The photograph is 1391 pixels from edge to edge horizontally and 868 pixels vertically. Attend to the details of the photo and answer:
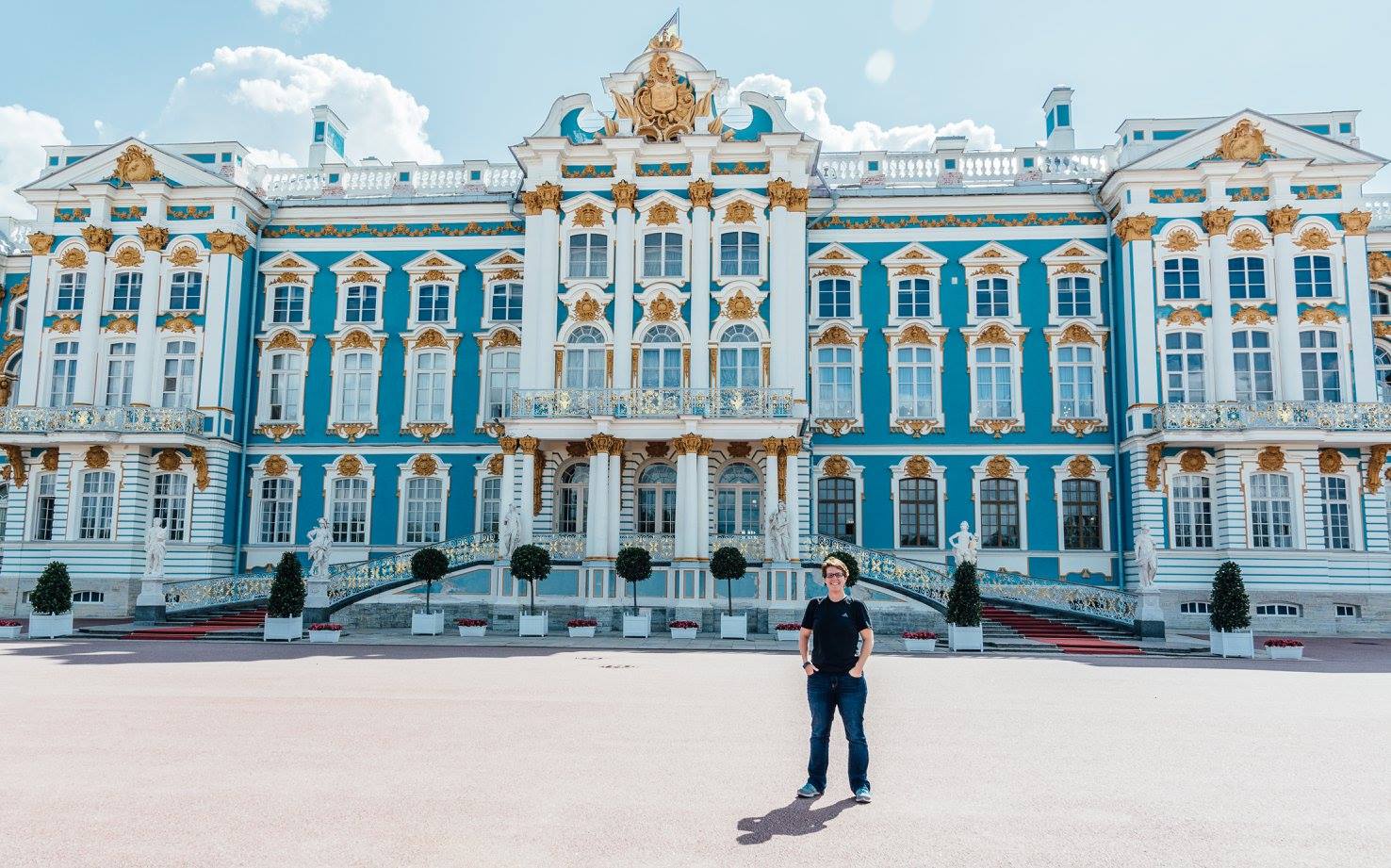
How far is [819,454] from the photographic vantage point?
105 feet

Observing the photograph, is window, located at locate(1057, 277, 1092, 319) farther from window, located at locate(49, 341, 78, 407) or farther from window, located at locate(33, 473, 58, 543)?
window, located at locate(33, 473, 58, 543)

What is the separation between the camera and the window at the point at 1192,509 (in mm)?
29672

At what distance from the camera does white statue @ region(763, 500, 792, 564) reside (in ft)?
88.5

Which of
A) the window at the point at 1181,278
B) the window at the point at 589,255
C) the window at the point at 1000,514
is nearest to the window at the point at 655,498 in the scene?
the window at the point at 589,255

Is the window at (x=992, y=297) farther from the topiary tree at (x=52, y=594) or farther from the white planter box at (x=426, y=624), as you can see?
the topiary tree at (x=52, y=594)

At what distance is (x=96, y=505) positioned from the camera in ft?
104

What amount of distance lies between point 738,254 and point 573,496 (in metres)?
9.42

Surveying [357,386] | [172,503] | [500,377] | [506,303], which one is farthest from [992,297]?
[172,503]

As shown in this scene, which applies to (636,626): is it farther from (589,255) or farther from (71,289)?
(71,289)

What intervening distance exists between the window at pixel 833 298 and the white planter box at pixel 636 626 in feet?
41.6

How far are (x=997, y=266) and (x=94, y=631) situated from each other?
28.2m

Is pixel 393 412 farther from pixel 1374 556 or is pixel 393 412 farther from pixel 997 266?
pixel 1374 556

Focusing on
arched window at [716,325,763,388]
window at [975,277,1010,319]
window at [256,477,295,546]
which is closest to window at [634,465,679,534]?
arched window at [716,325,763,388]

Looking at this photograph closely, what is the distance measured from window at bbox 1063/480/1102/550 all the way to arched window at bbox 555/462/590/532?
15409 millimetres
